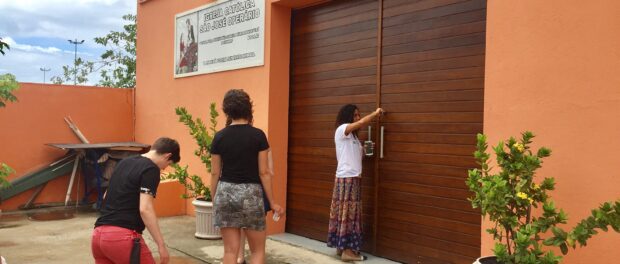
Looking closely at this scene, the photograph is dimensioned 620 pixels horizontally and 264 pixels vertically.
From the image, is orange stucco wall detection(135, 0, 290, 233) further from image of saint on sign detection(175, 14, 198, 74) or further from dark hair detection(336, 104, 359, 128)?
dark hair detection(336, 104, 359, 128)

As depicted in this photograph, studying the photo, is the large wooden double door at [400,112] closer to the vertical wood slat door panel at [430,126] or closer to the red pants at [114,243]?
the vertical wood slat door panel at [430,126]

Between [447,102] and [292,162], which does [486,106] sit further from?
[292,162]

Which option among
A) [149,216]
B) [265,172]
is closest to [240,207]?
[265,172]

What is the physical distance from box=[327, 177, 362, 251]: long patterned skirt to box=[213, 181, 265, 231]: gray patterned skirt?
1390 millimetres

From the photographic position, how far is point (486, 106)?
403cm

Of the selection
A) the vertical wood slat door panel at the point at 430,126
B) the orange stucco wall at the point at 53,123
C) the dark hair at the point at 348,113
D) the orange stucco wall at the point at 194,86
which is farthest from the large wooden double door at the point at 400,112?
the orange stucco wall at the point at 53,123

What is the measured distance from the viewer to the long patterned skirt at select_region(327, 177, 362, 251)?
16.1 feet

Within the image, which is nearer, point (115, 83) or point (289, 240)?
point (289, 240)

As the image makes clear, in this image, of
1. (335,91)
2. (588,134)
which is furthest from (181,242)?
(588,134)

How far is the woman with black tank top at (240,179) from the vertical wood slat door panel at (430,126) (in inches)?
64.7

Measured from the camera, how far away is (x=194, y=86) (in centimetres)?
753

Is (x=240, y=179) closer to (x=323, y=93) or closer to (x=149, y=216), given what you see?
(x=149, y=216)

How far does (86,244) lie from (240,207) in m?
3.06

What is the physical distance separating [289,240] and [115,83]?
12.4 metres
